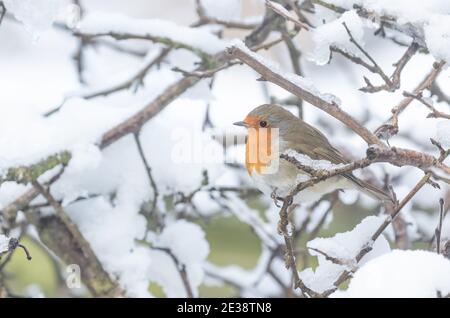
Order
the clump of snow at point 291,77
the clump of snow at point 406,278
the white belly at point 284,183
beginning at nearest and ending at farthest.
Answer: the clump of snow at point 406,278 < the clump of snow at point 291,77 < the white belly at point 284,183

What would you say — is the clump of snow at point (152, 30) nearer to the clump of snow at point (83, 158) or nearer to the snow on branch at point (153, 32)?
the snow on branch at point (153, 32)

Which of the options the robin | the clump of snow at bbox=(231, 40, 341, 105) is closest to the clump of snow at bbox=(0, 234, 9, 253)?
the clump of snow at bbox=(231, 40, 341, 105)

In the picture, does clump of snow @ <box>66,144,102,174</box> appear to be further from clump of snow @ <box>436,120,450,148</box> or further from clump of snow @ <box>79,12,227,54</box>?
clump of snow @ <box>436,120,450,148</box>

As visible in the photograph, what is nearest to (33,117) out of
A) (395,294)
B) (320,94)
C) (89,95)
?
(89,95)

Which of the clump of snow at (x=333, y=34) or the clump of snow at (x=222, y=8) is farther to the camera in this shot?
the clump of snow at (x=222, y=8)

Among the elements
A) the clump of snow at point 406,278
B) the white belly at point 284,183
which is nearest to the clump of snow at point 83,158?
the white belly at point 284,183

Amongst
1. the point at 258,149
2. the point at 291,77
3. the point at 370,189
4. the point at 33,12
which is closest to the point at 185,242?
the point at 258,149
